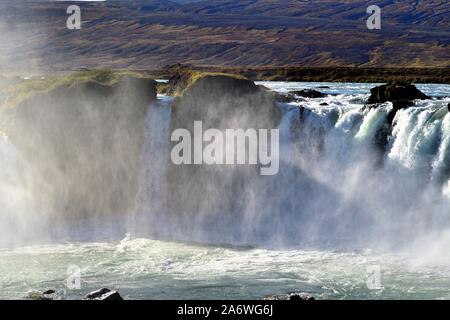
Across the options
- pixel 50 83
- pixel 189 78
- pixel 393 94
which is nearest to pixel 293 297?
pixel 393 94

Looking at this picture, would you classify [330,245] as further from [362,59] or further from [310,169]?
[362,59]

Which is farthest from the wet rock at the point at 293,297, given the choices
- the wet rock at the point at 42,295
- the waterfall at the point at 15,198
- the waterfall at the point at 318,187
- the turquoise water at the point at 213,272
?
the waterfall at the point at 15,198

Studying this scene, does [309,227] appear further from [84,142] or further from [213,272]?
[84,142]

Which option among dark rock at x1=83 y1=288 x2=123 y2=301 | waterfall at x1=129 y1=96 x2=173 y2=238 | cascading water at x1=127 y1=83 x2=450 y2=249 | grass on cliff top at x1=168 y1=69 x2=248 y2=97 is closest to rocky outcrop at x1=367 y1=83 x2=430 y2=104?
cascading water at x1=127 y1=83 x2=450 y2=249

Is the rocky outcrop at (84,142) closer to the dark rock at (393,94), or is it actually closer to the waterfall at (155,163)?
the waterfall at (155,163)
